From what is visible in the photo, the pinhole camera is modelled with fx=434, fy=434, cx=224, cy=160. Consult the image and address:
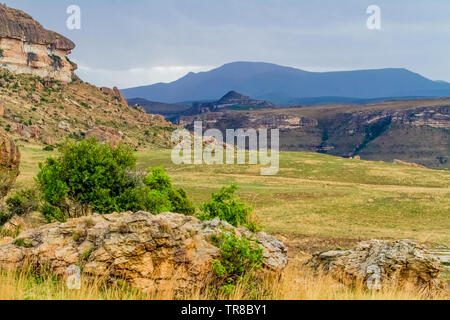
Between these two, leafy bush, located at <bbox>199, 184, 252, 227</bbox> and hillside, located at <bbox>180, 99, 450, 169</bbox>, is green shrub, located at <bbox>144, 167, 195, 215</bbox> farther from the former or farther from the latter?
hillside, located at <bbox>180, 99, 450, 169</bbox>

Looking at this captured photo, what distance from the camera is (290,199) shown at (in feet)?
155

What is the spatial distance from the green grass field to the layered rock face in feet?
201

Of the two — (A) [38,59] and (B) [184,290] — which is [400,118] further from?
(B) [184,290]

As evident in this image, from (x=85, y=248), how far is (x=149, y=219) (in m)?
1.64

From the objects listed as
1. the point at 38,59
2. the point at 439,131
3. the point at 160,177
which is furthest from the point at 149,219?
the point at 439,131

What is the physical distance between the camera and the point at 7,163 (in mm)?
28797

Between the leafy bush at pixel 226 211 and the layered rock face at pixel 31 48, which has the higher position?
the layered rock face at pixel 31 48

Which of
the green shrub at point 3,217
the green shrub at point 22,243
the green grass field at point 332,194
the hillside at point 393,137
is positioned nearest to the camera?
the green shrub at point 22,243

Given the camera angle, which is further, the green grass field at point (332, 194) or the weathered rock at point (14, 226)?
the green grass field at point (332, 194)

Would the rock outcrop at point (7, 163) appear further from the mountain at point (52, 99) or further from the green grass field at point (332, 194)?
the mountain at point (52, 99)

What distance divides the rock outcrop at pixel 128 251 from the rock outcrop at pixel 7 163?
1888 centimetres

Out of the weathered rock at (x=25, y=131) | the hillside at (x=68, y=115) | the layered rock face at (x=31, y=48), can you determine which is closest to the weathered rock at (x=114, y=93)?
the hillside at (x=68, y=115)

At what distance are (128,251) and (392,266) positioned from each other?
8.16 meters

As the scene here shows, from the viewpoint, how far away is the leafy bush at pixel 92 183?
71.2 feet
